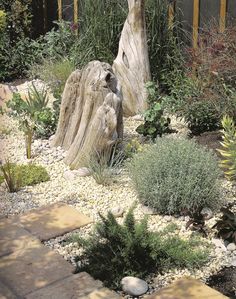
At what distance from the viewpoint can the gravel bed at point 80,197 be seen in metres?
4.29

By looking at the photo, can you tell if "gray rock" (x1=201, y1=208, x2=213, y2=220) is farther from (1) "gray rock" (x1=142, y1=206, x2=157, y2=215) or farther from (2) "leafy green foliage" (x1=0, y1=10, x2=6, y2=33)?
(2) "leafy green foliage" (x1=0, y1=10, x2=6, y2=33)

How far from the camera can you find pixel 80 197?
5.38m

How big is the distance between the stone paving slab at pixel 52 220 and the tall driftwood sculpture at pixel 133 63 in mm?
2664

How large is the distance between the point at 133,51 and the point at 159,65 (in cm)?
75

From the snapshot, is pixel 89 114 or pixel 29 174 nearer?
pixel 29 174

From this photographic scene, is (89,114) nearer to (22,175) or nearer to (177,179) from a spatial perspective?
(22,175)

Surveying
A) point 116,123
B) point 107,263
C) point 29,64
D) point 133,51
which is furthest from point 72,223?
point 29,64

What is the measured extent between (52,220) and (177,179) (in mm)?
1108

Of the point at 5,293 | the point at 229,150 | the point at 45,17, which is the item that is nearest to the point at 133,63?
the point at 229,150

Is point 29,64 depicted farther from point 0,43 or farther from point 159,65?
point 159,65

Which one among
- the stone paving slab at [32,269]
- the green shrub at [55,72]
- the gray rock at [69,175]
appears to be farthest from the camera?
the green shrub at [55,72]

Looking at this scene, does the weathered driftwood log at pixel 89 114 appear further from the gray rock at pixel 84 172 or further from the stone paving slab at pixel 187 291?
the stone paving slab at pixel 187 291

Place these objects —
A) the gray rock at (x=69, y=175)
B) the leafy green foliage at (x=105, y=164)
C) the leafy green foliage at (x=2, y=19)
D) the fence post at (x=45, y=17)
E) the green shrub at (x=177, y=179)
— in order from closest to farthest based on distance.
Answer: the green shrub at (x=177, y=179) → the leafy green foliage at (x=105, y=164) → the gray rock at (x=69, y=175) → the leafy green foliage at (x=2, y=19) → the fence post at (x=45, y=17)

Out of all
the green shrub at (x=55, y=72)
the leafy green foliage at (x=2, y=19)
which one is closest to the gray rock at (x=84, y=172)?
the green shrub at (x=55, y=72)
